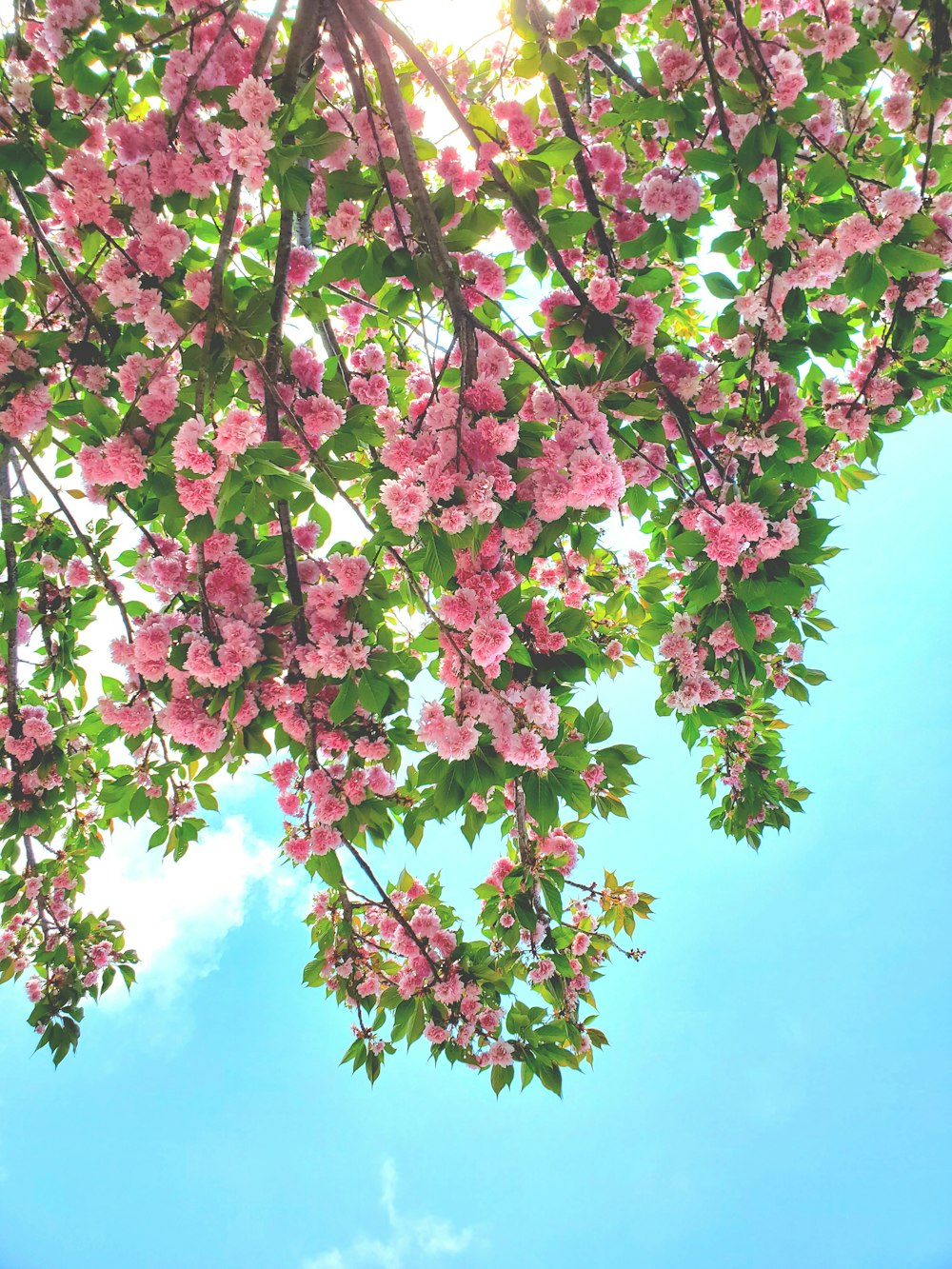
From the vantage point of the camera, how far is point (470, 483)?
1.76 meters

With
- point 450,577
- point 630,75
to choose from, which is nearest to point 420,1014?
point 450,577

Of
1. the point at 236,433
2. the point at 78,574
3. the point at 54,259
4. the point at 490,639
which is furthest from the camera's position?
the point at 78,574

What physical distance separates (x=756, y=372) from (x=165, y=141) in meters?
2.08

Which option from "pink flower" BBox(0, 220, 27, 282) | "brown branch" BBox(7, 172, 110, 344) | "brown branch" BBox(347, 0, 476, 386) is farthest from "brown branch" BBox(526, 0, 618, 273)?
"pink flower" BBox(0, 220, 27, 282)

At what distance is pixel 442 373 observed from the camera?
1.89 metres

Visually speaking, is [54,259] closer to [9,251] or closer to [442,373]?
[9,251]

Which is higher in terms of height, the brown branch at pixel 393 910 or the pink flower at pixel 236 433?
the pink flower at pixel 236 433

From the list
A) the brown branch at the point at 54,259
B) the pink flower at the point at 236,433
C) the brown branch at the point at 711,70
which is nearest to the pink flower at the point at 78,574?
the brown branch at the point at 54,259

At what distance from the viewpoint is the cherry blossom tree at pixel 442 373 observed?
5.95ft

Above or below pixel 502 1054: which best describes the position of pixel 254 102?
above

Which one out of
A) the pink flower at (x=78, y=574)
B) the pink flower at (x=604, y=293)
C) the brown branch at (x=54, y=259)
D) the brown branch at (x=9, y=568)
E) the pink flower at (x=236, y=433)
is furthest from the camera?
the pink flower at (x=78, y=574)

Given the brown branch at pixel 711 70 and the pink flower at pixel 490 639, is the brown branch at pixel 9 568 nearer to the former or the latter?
the pink flower at pixel 490 639

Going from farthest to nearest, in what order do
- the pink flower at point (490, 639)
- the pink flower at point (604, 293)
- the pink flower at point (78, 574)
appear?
the pink flower at point (78, 574) → the pink flower at point (604, 293) → the pink flower at point (490, 639)

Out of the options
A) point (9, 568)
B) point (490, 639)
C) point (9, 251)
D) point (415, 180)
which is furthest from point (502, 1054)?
point (9, 251)
